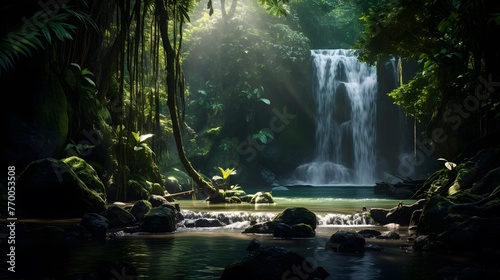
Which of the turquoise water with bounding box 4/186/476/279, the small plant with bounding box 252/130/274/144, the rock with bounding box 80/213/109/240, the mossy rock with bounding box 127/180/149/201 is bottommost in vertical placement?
the turquoise water with bounding box 4/186/476/279

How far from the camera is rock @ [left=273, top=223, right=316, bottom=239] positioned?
10891 mm

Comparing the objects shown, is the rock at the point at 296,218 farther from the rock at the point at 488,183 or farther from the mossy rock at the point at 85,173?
the mossy rock at the point at 85,173

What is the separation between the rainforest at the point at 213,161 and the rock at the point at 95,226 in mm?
59

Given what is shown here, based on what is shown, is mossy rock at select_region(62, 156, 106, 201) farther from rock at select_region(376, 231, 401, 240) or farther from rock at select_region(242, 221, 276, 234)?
rock at select_region(376, 231, 401, 240)

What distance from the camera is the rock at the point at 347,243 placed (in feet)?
30.0

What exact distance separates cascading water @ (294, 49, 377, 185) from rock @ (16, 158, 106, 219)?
965 inches

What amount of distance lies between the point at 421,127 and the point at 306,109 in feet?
23.7

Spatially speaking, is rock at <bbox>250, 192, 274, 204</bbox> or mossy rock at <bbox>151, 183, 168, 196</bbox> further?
rock at <bbox>250, 192, 274, 204</bbox>

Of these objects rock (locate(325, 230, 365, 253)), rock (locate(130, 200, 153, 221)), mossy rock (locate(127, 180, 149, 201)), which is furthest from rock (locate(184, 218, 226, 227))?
mossy rock (locate(127, 180, 149, 201))

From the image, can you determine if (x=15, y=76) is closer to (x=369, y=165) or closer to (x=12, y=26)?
(x=12, y=26)

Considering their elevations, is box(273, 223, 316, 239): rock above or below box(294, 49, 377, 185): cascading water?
below

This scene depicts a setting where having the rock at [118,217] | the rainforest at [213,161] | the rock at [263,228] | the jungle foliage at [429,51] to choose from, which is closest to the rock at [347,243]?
the rainforest at [213,161]

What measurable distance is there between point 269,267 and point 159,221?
17.4ft

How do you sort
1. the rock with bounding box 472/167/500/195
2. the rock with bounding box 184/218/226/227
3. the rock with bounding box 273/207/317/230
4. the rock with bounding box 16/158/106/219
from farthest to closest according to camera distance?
the rock with bounding box 184/218/226/227
the rock with bounding box 16/158/106/219
the rock with bounding box 273/207/317/230
the rock with bounding box 472/167/500/195
